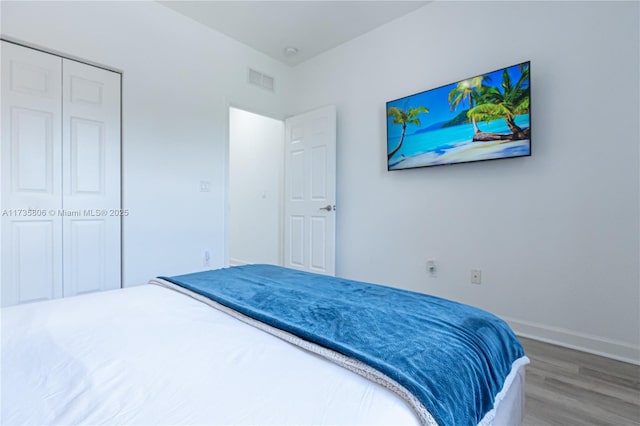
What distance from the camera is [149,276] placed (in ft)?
9.44

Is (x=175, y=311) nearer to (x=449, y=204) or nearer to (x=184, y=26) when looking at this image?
(x=449, y=204)

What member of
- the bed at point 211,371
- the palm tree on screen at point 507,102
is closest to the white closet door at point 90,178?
the bed at point 211,371

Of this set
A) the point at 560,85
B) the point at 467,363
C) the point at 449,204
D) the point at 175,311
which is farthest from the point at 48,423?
the point at 560,85

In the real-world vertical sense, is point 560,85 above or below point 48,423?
above

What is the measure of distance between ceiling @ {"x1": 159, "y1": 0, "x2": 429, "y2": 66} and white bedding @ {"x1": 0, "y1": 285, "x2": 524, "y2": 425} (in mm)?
2914

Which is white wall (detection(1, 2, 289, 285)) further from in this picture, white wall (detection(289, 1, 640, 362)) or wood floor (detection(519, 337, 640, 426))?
wood floor (detection(519, 337, 640, 426))

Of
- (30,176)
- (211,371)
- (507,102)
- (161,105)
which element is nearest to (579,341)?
(507,102)

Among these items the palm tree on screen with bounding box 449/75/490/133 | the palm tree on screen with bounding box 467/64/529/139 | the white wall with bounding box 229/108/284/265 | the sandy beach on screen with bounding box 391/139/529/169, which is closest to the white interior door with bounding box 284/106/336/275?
the white wall with bounding box 229/108/284/265

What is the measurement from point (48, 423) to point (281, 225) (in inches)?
143

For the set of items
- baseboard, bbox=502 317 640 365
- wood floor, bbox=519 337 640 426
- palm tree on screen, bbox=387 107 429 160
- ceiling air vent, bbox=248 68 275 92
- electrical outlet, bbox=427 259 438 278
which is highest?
ceiling air vent, bbox=248 68 275 92

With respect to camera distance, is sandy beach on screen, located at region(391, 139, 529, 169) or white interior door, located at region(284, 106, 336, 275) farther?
white interior door, located at region(284, 106, 336, 275)

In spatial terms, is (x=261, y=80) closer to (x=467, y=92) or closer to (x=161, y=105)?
(x=161, y=105)

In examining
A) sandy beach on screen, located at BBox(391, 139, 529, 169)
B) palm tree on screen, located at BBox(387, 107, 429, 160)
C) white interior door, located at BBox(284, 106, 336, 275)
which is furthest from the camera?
white interior door, located at BBox(284, 106, 336, 275)

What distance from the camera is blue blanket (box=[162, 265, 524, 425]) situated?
26.9 inches
